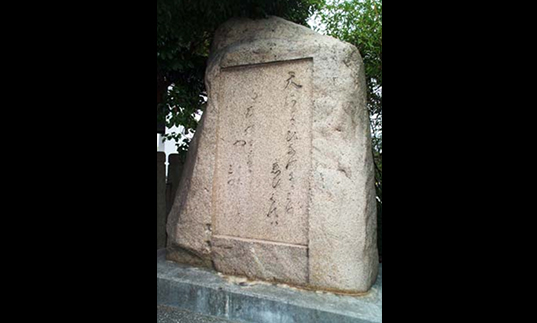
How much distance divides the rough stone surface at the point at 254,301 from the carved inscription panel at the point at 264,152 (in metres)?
0.41

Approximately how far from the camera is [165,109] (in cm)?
414

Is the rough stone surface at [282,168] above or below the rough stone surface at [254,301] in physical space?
above

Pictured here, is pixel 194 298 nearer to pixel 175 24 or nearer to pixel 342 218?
pixel 342 218

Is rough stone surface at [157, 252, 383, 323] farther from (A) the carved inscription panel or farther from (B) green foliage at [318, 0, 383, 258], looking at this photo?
(B) green foliage at [318, 0, 383, 258]

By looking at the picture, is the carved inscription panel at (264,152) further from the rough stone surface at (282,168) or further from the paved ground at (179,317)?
the paved ground at (179,317)

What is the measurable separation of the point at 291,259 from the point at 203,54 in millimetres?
3232

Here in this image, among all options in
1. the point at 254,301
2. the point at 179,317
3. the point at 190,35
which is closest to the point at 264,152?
the point at 254,301

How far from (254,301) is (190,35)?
291 cm

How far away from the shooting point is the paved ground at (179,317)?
8.90ft

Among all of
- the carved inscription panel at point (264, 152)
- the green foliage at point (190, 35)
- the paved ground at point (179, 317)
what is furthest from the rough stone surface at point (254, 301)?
the green foliage at point (190, 35)

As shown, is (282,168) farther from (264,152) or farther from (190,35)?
(190,35)

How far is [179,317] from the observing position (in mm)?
2771

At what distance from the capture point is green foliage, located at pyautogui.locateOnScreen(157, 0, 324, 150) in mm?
3451

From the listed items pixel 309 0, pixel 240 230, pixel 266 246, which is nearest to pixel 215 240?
pixel 240 230
